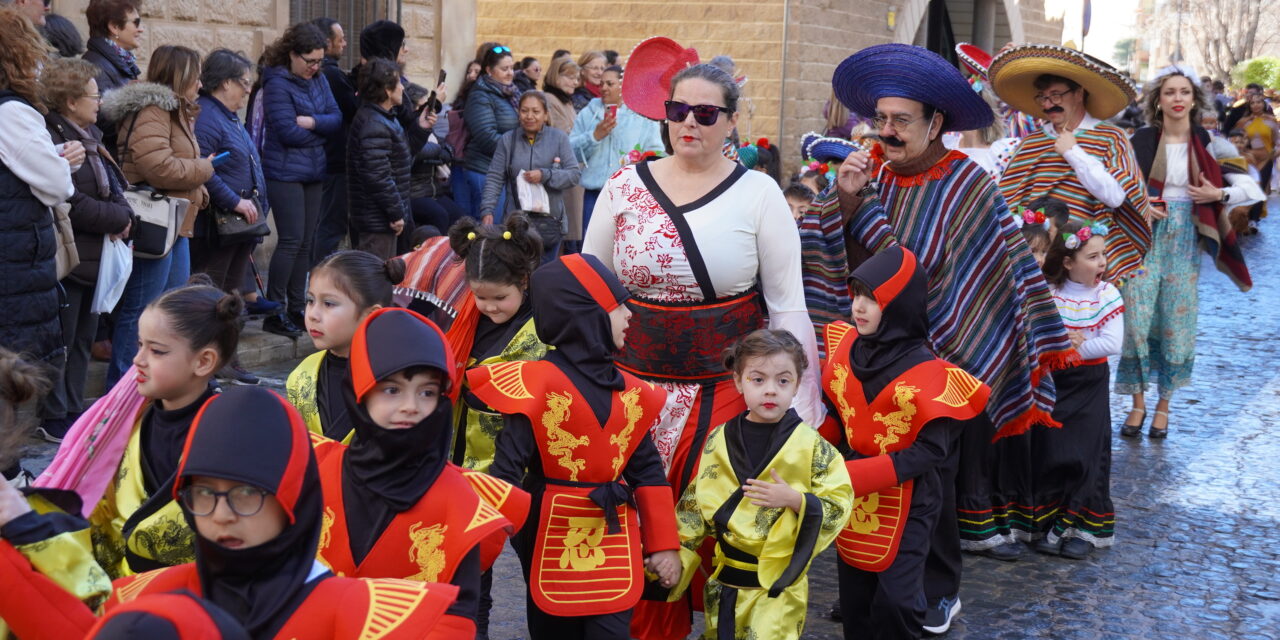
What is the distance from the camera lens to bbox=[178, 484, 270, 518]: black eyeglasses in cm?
268

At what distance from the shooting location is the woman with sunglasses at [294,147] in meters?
9.40

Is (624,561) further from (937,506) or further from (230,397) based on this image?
(230,397)

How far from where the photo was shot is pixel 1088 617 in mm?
5660

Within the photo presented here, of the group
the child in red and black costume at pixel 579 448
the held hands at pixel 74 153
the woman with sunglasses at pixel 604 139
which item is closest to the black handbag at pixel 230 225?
the held hands at pixel 74 153

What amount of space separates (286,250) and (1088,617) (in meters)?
5.96

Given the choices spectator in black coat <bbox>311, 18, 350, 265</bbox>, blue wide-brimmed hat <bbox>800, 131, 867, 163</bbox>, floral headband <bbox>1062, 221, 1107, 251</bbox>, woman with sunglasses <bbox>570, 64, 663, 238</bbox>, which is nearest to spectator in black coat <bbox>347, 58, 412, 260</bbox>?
spectator in black coat <bbox>311, 18, 350, 265</bbox>

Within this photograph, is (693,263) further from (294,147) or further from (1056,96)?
(294,147)

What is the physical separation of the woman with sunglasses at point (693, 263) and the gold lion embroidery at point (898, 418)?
0.34 meters

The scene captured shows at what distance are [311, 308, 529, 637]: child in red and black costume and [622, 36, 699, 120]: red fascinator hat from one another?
87.5 inches

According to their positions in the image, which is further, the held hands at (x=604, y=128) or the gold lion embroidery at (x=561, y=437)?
the held hands at (x=604, y=128)

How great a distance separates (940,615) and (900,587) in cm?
71

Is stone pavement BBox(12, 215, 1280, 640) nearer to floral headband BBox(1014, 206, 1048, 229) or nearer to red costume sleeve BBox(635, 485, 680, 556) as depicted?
red costume sleeve BBox(635, 485, 680, 556)

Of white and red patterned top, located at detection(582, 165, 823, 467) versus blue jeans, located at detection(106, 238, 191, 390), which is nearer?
white and red patterned top, located at detection(582, 165, 823, 467)

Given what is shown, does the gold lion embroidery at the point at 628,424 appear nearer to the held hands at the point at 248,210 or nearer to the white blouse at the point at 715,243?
the white blouse at the point at 715,243
